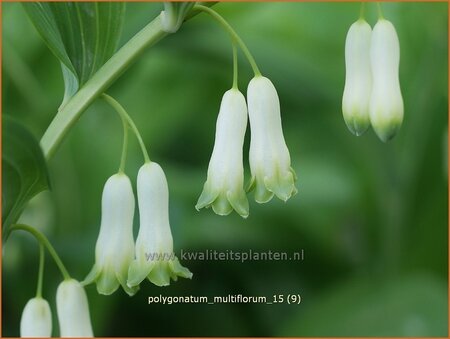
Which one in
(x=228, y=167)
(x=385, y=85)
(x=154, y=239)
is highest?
(x=385, y=85)

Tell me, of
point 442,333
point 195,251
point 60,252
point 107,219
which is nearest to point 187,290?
point 195,251

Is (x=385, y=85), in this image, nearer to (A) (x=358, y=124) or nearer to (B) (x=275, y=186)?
(A) (x=358, y=124)

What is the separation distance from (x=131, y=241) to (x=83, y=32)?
1.38 feet

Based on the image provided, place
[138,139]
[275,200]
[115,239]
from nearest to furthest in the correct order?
[138,139]
[115,239]
[275,200]

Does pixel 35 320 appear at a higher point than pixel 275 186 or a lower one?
lower

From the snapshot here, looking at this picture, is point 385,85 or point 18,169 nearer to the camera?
point 18,169

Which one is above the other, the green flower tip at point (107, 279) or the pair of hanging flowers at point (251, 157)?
the pair of hanging flowers at point (251, 157)

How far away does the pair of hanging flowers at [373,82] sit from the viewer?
5.03ft

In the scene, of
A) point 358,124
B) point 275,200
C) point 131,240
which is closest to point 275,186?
point 358,124

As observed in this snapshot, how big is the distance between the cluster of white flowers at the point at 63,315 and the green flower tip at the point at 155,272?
0.11 meters

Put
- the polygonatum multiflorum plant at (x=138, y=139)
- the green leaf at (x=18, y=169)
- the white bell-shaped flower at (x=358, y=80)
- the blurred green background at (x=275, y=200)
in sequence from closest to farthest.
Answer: the green leaf at (x=18, y=169) < the polygonatum multiflorum plant at (x=138, y=139) < the white bell-shaped flower at (x=358, y=80) < the blurred green background at (x=275, y=200)

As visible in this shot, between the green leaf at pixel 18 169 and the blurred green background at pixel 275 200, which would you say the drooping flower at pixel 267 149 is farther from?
the blurred green background at pixel 275 200

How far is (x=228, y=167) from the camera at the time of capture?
1.65 meters

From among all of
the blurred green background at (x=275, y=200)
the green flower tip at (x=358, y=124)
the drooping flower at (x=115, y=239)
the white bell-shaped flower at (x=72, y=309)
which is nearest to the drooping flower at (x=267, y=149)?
the green flower tip at (x=358, y=124)
